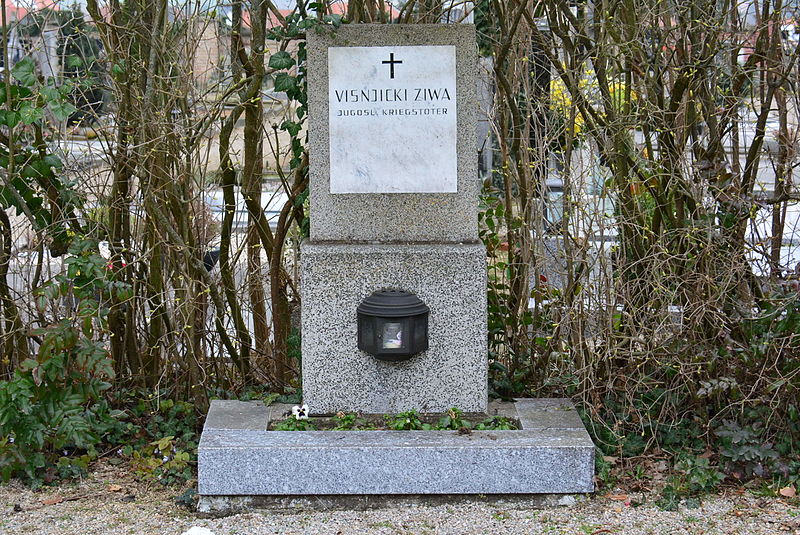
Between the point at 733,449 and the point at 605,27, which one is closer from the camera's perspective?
the point at 733,449

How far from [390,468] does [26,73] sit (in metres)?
2.33

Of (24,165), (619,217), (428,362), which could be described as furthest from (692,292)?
(24,165)

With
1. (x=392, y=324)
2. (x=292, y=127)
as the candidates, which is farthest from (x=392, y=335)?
(x=292, y=127)

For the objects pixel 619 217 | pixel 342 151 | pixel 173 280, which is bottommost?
pixel 173 280

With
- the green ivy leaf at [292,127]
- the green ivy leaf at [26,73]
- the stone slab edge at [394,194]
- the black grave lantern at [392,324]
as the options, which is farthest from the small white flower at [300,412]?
the green ivy leaf at [26,73]

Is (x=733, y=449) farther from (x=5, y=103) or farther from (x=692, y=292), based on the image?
(x=5, y=103)

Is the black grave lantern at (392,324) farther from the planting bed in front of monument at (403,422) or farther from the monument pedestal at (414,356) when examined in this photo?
the planting bed in front of monument at (403,422)

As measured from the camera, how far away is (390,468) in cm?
404

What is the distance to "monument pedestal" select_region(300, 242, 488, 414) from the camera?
4.28 m

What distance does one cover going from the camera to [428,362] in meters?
A: 4.36

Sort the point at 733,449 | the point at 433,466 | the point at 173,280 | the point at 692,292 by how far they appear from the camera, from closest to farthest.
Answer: the point at 433,466
the point at 733,449
the point at 692,292
the point at 173,280

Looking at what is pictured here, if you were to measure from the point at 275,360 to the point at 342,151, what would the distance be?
4.65 ft

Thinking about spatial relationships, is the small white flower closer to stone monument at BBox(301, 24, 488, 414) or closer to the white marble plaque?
stone monument at BBox(301, 24, 488, 414)

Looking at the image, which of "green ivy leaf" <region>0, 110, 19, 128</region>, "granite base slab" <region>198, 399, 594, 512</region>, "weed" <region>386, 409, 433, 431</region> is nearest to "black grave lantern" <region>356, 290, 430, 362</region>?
"weed" <region>386, 409, 433, 431</region>
